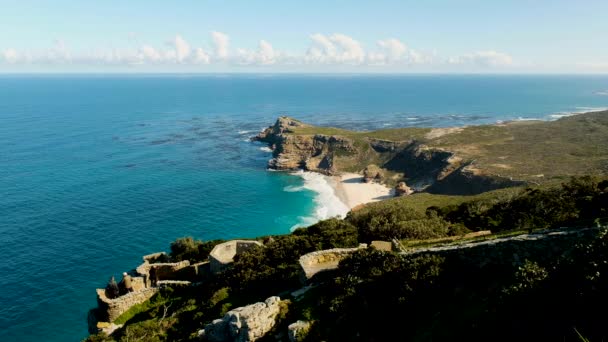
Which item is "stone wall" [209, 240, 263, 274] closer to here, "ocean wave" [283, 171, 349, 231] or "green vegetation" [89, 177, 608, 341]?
"green vegetation" [89, 177, 608, 341]

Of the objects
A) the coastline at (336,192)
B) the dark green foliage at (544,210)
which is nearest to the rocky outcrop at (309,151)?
the coastline at (336,192)

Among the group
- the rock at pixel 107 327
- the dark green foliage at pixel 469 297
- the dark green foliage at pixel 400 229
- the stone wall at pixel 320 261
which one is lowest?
the rock at pixel 107 327

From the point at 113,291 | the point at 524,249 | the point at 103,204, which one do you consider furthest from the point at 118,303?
the point at 103,204

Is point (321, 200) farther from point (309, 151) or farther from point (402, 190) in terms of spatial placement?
point (309, 151)

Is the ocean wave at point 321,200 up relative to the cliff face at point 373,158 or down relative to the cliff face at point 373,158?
down

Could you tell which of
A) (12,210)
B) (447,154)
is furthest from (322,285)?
(447,154)

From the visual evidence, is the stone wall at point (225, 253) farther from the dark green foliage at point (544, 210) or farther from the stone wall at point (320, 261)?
the dark green foliage at point (544, 210)

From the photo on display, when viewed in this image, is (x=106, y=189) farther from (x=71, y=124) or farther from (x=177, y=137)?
(x=71, y=124)
